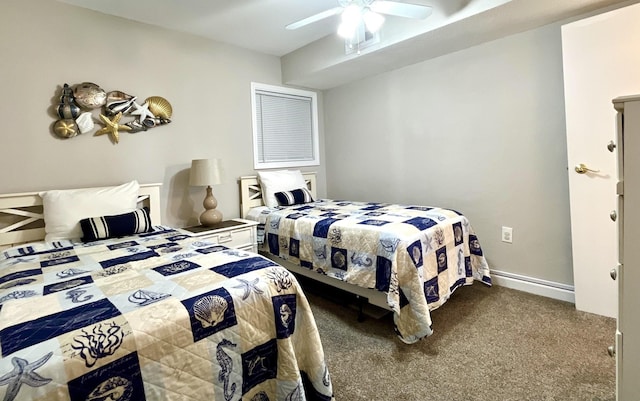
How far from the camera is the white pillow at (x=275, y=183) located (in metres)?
3.38

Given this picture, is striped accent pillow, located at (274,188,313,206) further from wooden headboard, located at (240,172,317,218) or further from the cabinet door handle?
the cabinet door handle

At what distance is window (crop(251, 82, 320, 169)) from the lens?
3.62 metres

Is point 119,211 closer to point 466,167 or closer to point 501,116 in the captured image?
point 466,167

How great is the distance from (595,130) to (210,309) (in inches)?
102

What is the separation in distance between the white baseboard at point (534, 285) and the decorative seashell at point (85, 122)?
11.7ft

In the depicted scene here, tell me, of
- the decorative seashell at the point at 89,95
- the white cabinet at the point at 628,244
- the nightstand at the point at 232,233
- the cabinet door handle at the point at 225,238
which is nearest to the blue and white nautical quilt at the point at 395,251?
the nightstand at the point at 232,233

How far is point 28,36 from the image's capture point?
89.4 inches

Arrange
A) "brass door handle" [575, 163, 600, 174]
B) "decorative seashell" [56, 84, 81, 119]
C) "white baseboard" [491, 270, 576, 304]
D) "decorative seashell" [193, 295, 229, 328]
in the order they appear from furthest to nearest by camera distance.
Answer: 1. "white baseboard" [491, 270, 576, 304]
2. "decorative seashell" [56, 84, 81, 119]
3. "brass door handle" [575, 163, 600, 174]
4. "decorative seashell" [193, 295, 229, 328]

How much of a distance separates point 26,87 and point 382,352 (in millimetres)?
2990

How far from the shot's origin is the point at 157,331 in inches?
39.1

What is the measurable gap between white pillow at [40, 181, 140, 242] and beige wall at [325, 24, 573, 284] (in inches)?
101

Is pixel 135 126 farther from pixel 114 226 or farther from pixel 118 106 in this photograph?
pixel 114 226

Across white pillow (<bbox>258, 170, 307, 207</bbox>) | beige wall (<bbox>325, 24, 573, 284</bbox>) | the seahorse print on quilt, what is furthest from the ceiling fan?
the seahorse print on quilt

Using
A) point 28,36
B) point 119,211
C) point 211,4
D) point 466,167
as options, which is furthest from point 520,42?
point 28,36
